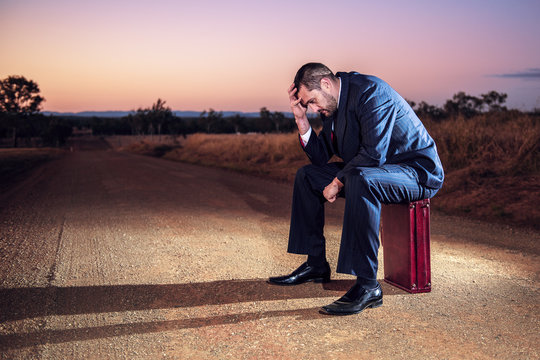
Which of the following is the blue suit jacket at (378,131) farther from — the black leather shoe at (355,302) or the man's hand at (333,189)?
the black leather shoe at (355,302)

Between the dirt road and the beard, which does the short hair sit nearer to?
the beard

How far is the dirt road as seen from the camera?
2580 mm

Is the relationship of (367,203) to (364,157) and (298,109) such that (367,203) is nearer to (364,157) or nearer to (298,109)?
(364,157)

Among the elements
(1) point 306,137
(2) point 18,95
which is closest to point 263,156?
(1) point 306,137

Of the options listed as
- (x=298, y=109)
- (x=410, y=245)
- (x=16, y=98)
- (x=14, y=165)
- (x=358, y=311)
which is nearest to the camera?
(x=358, y=311)

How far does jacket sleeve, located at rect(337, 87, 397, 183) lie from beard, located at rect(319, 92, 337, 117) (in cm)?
21

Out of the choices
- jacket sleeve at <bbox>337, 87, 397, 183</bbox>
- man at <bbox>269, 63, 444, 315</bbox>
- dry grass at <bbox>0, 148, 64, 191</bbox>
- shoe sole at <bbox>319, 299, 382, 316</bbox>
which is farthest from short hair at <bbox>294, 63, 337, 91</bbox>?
dry grass at <bbox>0, 148, 64, 191</bbox>

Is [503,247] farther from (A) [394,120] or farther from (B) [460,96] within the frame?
(B) [460,96]

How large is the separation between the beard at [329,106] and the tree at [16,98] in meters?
78.7

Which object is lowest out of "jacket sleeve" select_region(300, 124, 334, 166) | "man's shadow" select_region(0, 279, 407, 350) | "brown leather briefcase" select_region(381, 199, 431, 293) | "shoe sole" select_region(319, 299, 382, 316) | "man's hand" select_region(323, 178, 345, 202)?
"man's shadow" select_region(0, 279, 407, 350)

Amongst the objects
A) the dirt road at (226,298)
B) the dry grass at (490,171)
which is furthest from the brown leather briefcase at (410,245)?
the dry grass at (490,171)

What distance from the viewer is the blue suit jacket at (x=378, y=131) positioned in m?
3.09

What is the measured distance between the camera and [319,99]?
327 centimetres

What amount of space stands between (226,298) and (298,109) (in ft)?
5.38
